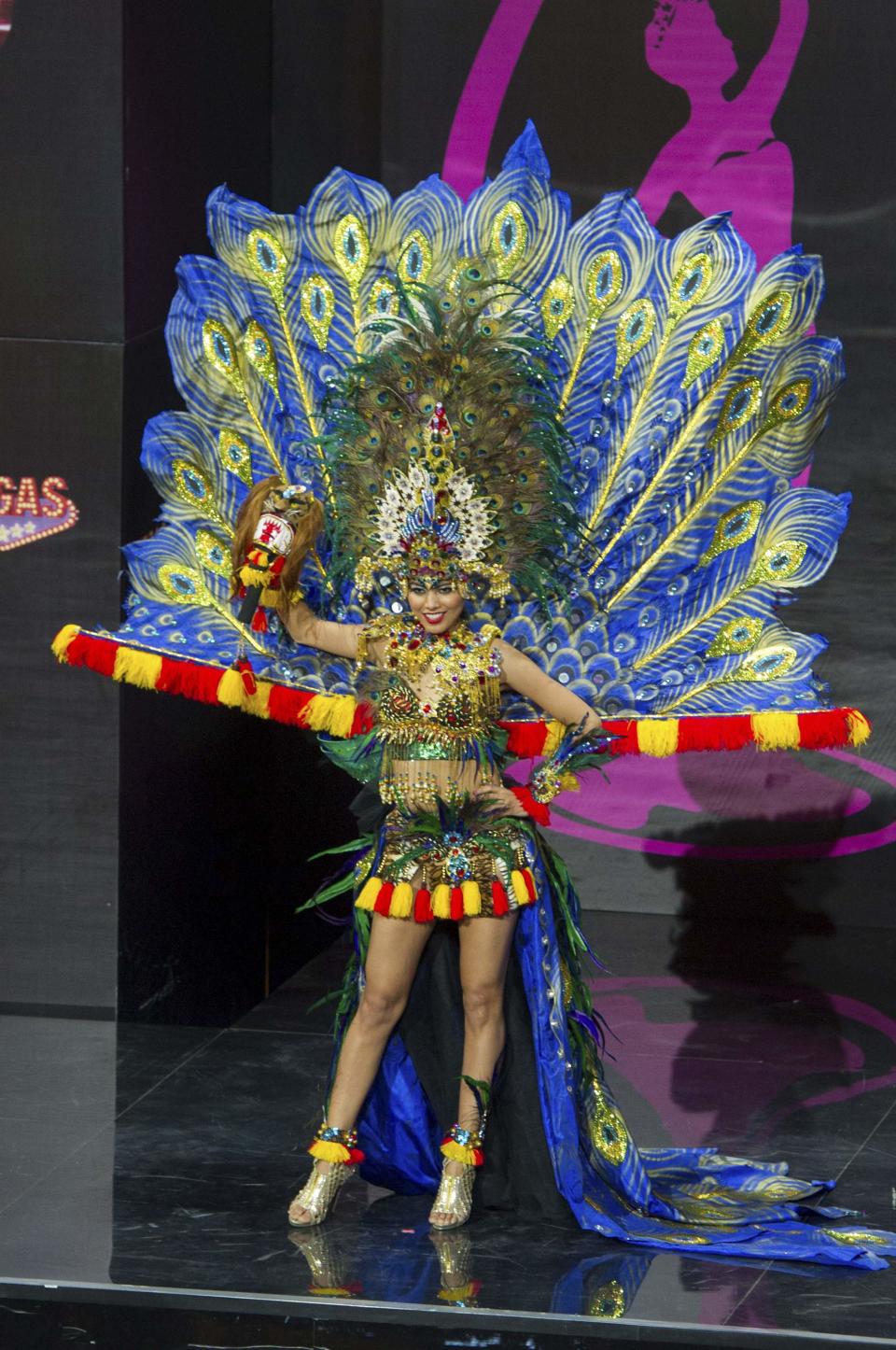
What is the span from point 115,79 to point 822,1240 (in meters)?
3.27

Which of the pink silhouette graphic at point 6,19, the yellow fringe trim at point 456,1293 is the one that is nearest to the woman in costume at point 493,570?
the yellow fringe trim at point 456,1293

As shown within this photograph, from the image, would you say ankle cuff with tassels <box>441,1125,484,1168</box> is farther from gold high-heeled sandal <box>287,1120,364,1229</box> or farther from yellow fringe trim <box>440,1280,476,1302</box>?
yellow fringe trim <box>440,1280,476,1302</box>

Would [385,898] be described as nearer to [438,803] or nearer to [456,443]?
[438,803]

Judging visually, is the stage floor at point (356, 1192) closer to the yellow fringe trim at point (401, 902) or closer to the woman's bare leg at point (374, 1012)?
the woman's bare leg at point (374, 1012)

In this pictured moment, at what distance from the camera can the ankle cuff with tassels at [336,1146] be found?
4855 mm

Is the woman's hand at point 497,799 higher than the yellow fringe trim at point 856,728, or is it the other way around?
the yellow fringe trim at point 856,728

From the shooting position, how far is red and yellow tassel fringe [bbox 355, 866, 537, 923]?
15.7 ft

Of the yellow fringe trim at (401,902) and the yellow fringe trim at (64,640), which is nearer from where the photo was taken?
the yellow fringe trim at (401,902)

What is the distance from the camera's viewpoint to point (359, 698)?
16.2 ft

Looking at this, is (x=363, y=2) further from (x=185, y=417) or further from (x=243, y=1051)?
(x=243, y=1051)

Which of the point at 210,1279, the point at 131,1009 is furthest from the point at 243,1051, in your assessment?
the point at 210,1279

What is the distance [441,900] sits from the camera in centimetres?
477

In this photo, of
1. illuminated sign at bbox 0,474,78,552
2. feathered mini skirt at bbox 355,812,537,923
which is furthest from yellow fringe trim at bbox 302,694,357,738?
illuminated sign at bbox 0,474,78,552

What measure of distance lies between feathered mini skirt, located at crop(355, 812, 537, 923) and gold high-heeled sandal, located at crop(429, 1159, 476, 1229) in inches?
21.1
